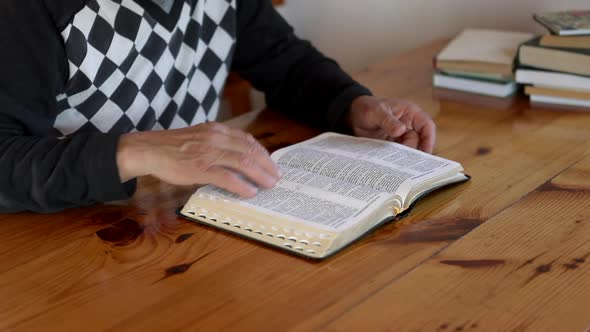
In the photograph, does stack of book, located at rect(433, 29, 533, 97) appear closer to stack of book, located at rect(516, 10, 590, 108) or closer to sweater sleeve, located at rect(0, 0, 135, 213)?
stack of book, located at rect(516, 10, 590, 108)

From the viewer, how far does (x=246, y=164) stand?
3.25 feet

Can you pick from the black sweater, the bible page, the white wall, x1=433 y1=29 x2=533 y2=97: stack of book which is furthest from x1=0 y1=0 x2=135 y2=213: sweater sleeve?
the white wall

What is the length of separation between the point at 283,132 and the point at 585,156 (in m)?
0.50

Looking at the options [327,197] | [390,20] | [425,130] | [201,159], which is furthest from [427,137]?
[390,20]

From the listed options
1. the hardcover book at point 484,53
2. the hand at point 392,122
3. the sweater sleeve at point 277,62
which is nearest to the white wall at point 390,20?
the hardcover book at point 484,53

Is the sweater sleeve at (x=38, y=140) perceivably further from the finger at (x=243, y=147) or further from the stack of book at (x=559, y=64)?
the stack of book at (x=559, y=64)

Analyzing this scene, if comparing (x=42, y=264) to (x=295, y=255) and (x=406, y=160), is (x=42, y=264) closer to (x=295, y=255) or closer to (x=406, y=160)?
(x=295, y=255)

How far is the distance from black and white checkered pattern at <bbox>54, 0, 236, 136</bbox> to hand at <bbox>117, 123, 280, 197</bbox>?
0.23 meters

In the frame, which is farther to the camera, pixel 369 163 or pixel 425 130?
pixel 425 130

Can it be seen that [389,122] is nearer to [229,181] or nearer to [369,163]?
[369,163]

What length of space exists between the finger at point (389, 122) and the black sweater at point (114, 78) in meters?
0.08

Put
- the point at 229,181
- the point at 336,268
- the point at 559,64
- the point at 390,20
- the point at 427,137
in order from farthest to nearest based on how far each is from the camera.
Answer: the point at 390,20 < the point at 559,64 < the point at 427,137 < the point at 229,181 < the point at 336,268

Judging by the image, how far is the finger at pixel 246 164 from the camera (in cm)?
99

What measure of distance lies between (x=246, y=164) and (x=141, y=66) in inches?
15.0
